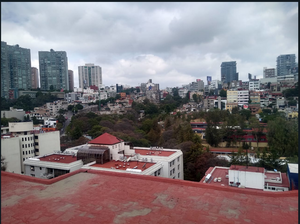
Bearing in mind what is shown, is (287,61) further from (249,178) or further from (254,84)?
(254,84)

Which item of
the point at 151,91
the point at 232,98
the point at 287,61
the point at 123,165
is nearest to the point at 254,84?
the point at 232,98

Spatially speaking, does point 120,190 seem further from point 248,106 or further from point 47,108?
point 248,106

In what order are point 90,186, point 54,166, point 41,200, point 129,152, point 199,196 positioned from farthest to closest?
point 129,152 → point 54,166 → point 90,186 → point 199,196 → point 41,200

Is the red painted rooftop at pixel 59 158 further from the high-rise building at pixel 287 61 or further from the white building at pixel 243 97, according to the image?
the white building at pixel 243 97

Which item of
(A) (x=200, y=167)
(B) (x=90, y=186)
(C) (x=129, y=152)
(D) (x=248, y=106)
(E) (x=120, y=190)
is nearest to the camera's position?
(E) (x=120, y=190)

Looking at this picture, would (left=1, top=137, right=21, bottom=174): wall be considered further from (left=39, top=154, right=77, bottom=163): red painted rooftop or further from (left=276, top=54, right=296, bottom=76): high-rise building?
(left=39, top=154, right=77, bottom=163): red painted rooftop

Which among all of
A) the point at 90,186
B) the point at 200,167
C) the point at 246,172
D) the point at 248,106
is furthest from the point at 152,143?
the point at 248,106
